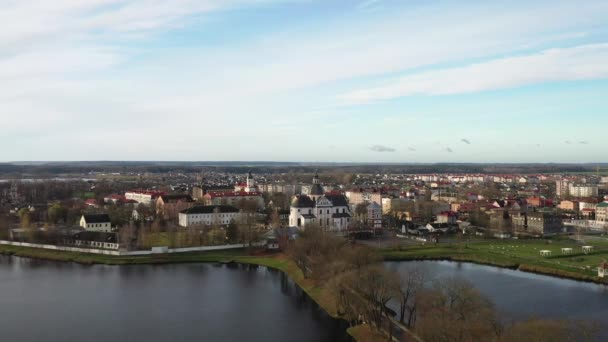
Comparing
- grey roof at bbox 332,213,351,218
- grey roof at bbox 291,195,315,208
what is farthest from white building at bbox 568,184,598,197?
grey roof at bbox 291,195,315,208

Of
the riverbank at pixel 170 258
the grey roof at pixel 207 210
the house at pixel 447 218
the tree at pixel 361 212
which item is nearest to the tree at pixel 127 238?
the riverbank at pixel 170 258

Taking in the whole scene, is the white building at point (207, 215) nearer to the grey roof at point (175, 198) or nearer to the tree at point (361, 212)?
the grey roof at point (175, 198)

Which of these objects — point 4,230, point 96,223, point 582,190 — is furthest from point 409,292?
point 582,190

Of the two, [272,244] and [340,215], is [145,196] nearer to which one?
[340,215]

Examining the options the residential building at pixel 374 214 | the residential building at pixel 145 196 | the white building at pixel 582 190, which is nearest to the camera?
the residential building at pixel 374 214

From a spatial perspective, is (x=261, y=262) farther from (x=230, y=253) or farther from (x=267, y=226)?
(x=267, y=226)
